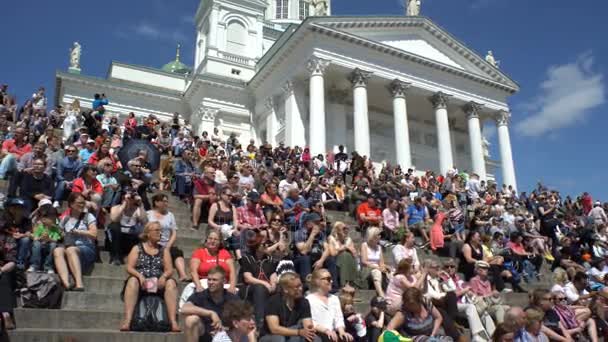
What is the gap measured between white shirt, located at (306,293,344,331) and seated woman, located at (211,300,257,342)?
107 centimetres

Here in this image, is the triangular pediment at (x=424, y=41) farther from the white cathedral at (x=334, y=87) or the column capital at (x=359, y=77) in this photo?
the column capital at (x=359, y=77)

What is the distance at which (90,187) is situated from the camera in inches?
319

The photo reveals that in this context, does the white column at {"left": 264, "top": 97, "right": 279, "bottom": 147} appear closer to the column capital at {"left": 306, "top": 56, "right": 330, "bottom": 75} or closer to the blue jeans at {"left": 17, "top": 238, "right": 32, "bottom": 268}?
the column capital at {"left": 306, "top": 56, "right": 330, "bottom": 75}

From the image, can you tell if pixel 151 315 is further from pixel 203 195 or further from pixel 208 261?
pixel 203 195

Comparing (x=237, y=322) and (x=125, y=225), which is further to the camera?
(x=125, y=225)

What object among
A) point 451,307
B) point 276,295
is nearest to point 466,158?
point 451,307

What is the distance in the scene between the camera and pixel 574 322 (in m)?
7.39

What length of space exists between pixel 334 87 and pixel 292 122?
4.58m

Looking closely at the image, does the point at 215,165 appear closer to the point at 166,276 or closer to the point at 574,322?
the point at 166,276

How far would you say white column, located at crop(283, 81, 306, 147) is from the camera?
2588 centimetres

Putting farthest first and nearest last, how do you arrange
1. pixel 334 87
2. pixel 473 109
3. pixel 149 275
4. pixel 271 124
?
pixel 473 109 < pixel 271 124 < pixel 334 87 < pixel 149 275

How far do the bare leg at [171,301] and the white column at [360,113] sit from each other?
18947 mm

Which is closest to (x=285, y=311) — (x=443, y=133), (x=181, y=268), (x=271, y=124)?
(x=181, y=268)

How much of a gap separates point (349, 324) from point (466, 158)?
29.6 metres
